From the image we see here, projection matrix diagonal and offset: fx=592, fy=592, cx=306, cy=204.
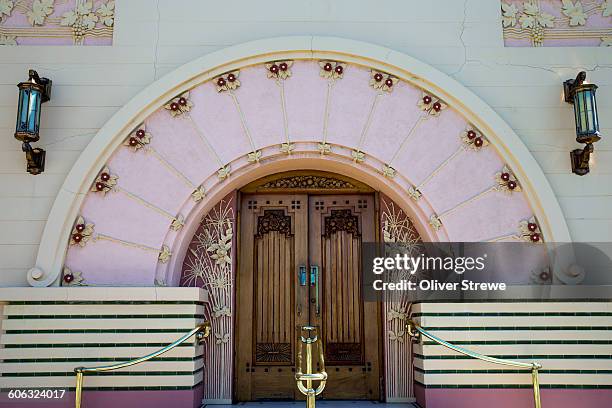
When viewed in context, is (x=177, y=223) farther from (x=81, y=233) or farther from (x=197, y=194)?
(x=81, y=233)

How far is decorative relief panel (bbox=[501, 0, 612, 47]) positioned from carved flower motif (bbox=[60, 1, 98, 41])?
14.1 feet

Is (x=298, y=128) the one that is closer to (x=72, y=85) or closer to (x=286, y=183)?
(x=286, y=183)

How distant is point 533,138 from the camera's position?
19.4 feet

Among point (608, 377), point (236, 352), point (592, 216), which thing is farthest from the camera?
point (236, 352)

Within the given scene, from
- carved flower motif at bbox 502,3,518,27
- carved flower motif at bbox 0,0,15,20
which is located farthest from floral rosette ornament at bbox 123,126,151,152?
carved flower motif at bbox 502,3,518,27

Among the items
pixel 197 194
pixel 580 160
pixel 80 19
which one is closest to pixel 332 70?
pixel 197 194

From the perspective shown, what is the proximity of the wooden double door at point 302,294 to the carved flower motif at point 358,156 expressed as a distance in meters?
0.70

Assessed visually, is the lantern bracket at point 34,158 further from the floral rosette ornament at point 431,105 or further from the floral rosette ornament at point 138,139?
the floral rosette ornament at point 431,105

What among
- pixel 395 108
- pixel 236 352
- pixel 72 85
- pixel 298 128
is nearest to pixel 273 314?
pixel 236 352

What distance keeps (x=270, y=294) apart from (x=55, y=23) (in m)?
3.63

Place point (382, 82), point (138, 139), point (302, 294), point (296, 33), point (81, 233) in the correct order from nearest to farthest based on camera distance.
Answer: point (81, 233)
point (138, 139)
point (382, 82)
point (296, 33)
point (302, 294)

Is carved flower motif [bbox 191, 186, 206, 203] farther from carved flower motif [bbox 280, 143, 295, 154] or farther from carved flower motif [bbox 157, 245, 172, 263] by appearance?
carved flower motif [bbox 280, 143, 295, 154]

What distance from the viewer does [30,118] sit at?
5555mm

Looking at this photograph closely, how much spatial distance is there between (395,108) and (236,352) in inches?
118
